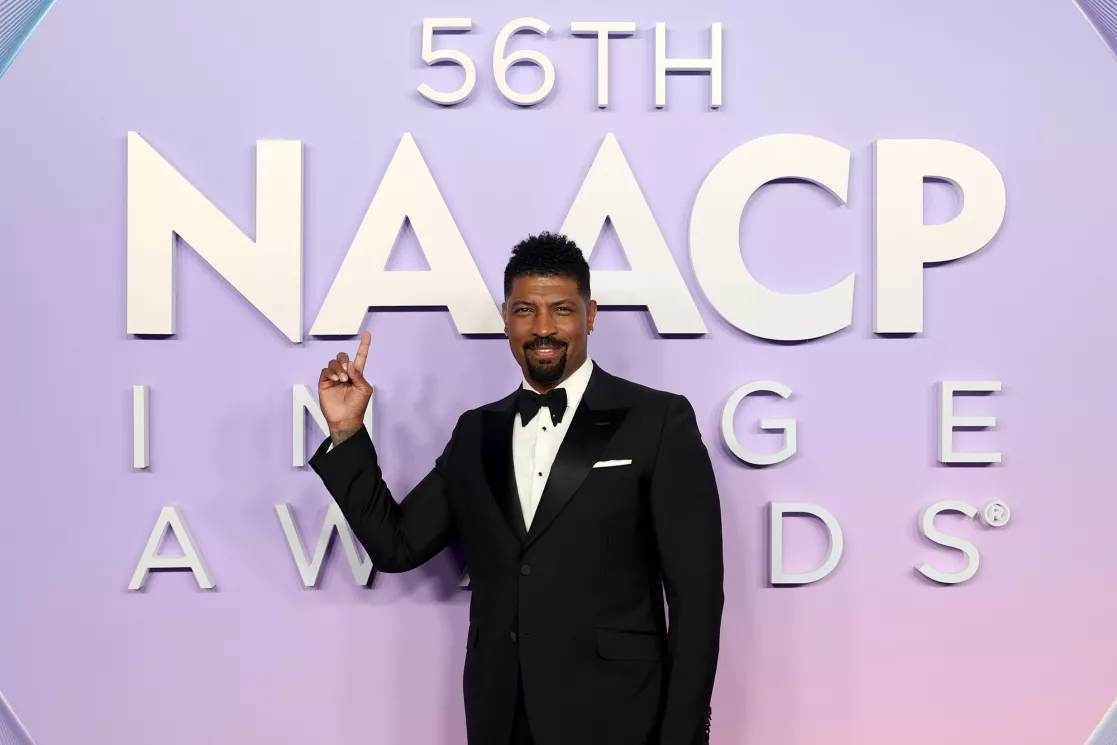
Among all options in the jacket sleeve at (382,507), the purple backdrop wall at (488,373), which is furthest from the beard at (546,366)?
the purple backdrop wall at (488,373)

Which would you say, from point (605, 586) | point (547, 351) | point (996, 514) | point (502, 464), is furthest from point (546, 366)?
point (996, 514)

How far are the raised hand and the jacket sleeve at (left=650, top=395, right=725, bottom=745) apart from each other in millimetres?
764

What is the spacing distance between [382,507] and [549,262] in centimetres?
76

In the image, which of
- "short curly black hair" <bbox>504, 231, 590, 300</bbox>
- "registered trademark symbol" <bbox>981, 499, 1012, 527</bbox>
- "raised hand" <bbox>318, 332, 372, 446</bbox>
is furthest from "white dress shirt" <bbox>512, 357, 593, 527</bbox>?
"registered trademark symbol" <bbox>981, 499, 1012, 527</bbox>

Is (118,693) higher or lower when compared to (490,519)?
lower

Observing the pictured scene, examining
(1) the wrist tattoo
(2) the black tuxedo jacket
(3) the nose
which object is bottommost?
(2) the black tuxedo jacket

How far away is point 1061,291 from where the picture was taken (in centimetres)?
263

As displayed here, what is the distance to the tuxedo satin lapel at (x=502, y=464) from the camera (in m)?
2.07

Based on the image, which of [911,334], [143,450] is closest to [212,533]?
[143,450]

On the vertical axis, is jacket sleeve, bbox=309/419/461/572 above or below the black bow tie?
below

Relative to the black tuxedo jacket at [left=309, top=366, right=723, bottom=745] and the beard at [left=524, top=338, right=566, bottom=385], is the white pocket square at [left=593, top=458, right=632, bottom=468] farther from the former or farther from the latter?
the beard at [left=524, top=338, right=566, bottom=385]

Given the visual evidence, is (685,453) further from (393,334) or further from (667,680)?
(393,334)

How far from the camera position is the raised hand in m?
2.21

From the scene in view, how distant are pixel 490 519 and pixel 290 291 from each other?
3.25 ft
